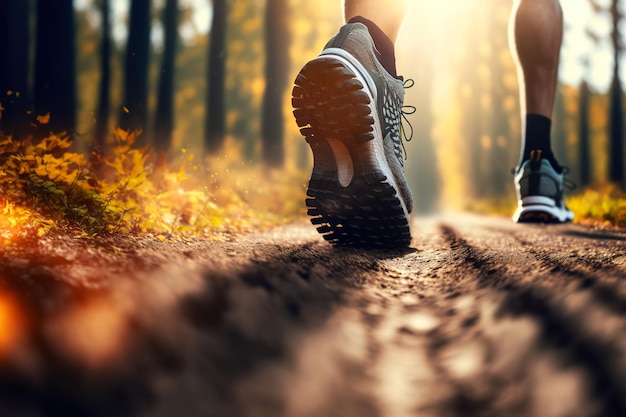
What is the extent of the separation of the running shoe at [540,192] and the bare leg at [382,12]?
3.51 ft

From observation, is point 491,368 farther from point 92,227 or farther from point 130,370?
point 92,227

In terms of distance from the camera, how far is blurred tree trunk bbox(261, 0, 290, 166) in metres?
10.1

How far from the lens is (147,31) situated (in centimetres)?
796

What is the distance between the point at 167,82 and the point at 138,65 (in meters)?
2.60

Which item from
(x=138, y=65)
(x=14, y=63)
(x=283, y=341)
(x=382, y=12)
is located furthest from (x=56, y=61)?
(x=283, y=341)

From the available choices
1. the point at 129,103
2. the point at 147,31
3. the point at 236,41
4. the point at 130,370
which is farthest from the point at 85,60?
the point at 130,370

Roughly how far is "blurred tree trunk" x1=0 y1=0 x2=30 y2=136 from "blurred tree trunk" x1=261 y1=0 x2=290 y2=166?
4.57 meters

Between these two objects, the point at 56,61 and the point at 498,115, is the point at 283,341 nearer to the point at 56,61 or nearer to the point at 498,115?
the point at 56,61

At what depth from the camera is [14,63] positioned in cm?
518

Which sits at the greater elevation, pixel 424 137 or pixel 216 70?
pixel 216 70

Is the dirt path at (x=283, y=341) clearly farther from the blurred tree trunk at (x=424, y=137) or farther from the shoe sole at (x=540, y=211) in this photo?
the blurred tree trunk at (x=424, y=137)

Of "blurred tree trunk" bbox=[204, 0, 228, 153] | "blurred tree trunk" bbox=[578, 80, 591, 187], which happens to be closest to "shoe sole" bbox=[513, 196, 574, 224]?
"blurred tree trunk" bbox=[204, 0, 228, 153]

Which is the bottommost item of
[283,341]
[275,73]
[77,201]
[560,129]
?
[283,341]

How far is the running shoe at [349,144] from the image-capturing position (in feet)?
6.34
